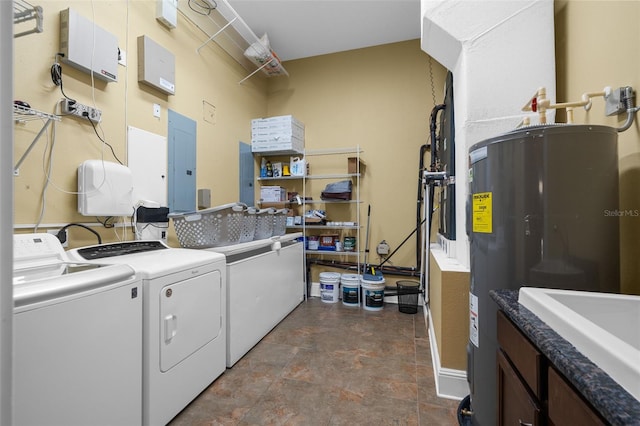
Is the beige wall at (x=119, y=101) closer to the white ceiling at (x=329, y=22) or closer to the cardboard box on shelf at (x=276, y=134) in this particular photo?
the cardboard box on shelf at (x=276, y=134)

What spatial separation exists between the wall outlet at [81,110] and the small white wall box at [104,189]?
0.94ft

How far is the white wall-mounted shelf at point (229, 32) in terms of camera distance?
8.75 ft

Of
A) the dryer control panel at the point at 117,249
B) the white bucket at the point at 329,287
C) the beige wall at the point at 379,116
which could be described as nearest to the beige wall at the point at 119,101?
the dryer control panel at the point at 117,249

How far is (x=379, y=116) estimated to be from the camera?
11.8 feet

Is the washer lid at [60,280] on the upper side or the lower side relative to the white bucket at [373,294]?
upper

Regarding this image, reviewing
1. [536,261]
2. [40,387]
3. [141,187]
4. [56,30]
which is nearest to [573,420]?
[536,261]

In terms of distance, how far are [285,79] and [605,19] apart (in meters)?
3.44

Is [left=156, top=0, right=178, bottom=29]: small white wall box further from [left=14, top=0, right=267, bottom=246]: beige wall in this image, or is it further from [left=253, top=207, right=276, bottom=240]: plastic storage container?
[left=253, top=207, right=276, bottom=240]: plastic storage container

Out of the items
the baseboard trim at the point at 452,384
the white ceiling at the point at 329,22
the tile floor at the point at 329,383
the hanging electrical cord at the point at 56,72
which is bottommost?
the tile floor at the point at 329,383

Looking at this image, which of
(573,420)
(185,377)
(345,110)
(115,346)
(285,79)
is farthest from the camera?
(285,79)

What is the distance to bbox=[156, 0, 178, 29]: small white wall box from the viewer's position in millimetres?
2287

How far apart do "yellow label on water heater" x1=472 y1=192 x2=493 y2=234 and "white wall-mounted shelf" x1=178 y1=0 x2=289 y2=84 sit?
108 inches

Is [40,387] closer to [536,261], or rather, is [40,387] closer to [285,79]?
[536,261]

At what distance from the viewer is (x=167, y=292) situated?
1444 millimetres
